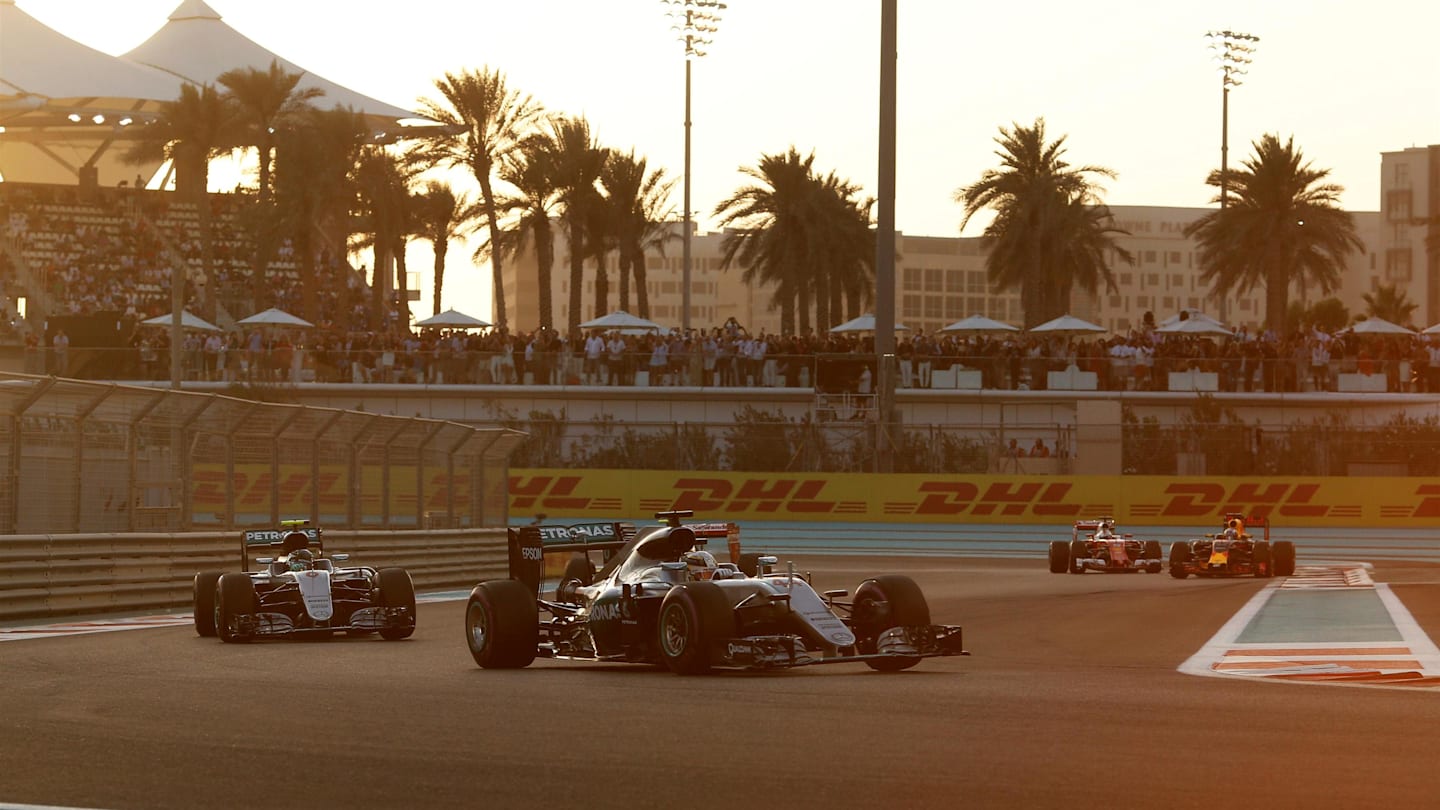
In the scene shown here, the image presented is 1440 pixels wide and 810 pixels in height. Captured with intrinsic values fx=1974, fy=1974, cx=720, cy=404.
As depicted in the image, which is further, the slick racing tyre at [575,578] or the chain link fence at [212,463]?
the chain link fence at [212,463]

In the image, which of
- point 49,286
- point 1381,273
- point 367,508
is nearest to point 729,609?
point 367,508

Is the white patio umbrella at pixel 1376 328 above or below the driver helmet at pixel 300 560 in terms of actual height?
above

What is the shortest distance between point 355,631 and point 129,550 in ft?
15.1

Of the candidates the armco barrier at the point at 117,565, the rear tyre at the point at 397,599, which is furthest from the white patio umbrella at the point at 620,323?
the rear tyre at the point at 397,599

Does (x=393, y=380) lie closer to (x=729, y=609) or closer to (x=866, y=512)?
(x=866, y=512)

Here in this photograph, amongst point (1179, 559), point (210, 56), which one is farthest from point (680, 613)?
point (210, 56)

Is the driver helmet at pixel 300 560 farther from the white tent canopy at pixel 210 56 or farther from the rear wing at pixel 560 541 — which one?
the white tent canopy at pixel 210 56

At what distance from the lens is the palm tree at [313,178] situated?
198ft

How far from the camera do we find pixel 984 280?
159125mm

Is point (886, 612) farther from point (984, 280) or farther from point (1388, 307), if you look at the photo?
point (984, 280)

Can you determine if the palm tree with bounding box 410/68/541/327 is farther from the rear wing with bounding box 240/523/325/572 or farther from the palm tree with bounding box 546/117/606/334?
the rear wing with bounding box 240/523/325/572

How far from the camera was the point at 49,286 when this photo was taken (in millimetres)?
57406

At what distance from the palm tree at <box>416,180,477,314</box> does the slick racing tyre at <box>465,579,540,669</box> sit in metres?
49.9

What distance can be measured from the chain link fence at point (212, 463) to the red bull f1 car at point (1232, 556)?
10.9m
